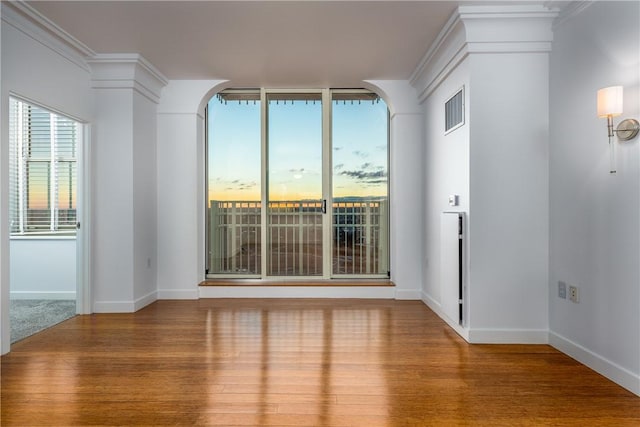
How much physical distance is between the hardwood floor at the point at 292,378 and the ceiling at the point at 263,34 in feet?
9.02

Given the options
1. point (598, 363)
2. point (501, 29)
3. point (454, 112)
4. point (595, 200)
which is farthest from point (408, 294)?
point (501, 29)

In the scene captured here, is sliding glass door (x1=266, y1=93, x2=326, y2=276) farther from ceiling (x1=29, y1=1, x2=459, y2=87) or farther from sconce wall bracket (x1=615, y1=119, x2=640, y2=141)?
sconce wall bracket (x1=615, y1=119, x2=640, y2=141)

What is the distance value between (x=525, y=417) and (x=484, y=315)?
129 cm

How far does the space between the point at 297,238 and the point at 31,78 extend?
340cm

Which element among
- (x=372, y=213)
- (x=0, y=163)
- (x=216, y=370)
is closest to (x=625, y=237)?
(x=216, y=370)

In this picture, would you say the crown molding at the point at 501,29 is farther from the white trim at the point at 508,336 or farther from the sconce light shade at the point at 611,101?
the white trim at the point at 508,336


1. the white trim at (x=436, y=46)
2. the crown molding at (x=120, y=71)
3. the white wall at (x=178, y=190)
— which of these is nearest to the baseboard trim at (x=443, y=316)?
the white trim at (x=436, y=46)

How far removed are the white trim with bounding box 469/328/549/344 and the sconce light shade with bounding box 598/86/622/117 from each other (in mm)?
1816

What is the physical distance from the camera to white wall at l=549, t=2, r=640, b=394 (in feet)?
8.15

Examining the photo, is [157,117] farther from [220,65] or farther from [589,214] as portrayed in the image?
[589,214]

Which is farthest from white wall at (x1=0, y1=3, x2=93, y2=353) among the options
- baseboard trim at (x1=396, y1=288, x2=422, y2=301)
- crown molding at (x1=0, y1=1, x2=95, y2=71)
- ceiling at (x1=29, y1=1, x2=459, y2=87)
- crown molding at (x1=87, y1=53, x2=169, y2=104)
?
baseboard trim at (x1=396, y1=288, x2=422, y2=301)

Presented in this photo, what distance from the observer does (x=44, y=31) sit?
3.56 m

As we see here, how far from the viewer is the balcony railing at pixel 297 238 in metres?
5.61

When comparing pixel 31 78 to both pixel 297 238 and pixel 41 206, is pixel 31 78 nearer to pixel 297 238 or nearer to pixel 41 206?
pixel 41 206
